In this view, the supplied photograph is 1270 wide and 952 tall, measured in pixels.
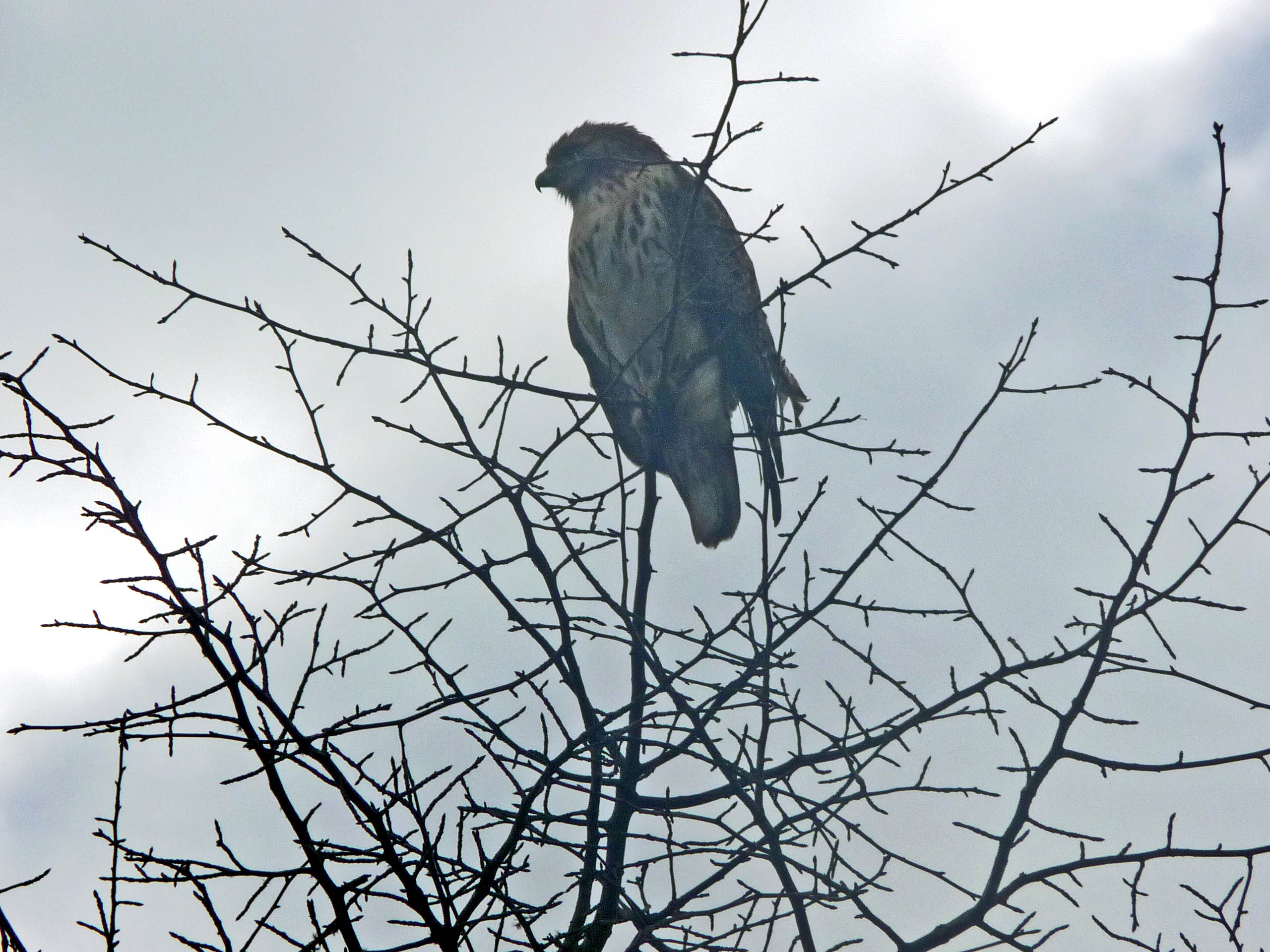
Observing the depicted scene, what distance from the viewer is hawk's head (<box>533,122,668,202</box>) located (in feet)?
18.5

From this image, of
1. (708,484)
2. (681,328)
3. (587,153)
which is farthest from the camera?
(587,153)

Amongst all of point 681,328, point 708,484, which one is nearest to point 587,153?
point 681,328

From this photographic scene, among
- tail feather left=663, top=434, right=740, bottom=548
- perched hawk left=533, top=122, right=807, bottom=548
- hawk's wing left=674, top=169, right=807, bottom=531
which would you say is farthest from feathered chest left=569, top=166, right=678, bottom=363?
tail feather left=663, top=434, right=740, bottom=548

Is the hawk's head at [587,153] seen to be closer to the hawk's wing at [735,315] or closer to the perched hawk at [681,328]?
the perched hawk at [681,328]

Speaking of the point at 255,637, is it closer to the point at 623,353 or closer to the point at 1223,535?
the point at 1223,535

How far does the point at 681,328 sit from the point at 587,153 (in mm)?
1296

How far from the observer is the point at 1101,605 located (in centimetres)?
267

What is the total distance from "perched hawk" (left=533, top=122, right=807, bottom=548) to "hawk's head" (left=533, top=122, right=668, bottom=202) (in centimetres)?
24

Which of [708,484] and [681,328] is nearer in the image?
[681,328]

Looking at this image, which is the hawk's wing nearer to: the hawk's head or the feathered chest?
the feathered chest

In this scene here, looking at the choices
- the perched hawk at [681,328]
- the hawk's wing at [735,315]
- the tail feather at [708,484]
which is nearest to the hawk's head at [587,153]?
the perched hawk at [681,328]

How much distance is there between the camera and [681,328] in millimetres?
5000

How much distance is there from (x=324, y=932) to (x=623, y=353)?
3.32m

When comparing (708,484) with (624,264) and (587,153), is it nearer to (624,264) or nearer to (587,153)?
(624,264)
